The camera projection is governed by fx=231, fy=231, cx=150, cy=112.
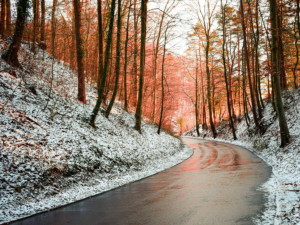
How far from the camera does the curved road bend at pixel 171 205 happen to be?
5.40 metres

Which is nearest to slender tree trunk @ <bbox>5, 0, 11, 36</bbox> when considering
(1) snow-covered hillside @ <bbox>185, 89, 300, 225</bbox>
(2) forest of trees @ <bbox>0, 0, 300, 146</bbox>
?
(2) forest of trees @ <bbox>0, 0, 300, 146</bbox>

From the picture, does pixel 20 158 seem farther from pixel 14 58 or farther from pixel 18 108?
pixel 14 58

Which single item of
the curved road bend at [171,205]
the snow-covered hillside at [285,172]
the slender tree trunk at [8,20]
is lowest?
the curved road bend at [171,205]

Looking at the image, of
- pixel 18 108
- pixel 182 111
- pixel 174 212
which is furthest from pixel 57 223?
pixel 182 111

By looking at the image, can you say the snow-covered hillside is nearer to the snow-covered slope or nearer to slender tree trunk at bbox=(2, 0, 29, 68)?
→ the snow-covered slope

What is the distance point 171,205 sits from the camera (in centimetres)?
641

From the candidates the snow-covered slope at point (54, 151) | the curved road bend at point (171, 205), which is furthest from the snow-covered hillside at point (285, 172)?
the snow-covered slope at point (54, 151)

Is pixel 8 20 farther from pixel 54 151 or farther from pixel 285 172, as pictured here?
pixel 285 172

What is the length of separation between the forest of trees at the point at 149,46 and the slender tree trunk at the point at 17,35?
4 centimetres

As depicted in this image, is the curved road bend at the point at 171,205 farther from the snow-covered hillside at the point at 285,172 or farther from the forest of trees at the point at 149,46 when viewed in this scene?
the forest of trees at the point at 149,46

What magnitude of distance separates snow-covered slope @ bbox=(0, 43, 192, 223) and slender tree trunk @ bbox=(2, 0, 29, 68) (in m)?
0.49

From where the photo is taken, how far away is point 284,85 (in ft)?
72.4

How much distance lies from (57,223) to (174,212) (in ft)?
9.22

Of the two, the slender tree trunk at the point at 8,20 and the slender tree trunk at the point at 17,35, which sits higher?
the slender tree trunk at the point at 8,20
